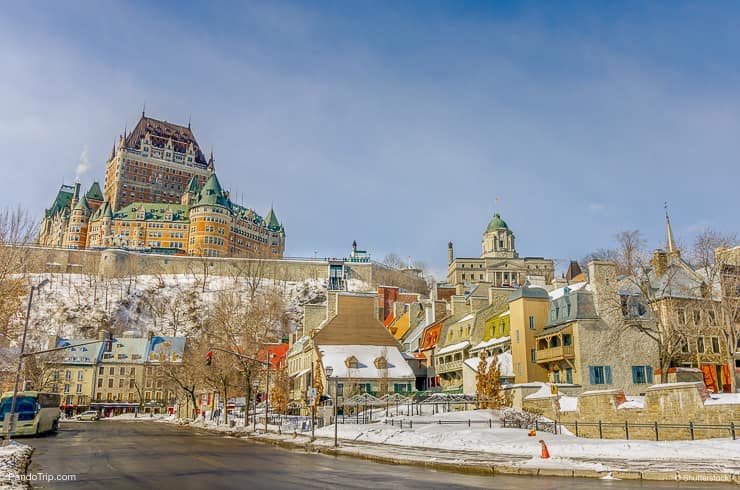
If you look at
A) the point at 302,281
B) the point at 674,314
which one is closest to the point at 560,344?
the point at 674,314

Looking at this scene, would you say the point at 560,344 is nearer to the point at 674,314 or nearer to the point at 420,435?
the point at 674,314

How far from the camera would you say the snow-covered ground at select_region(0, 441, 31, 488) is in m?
14.8

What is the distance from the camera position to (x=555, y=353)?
4241cm

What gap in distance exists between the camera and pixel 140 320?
468 feet

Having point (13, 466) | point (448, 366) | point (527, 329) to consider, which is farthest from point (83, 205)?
point (13, 466)

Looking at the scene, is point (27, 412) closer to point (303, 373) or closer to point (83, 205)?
point (303, 373)

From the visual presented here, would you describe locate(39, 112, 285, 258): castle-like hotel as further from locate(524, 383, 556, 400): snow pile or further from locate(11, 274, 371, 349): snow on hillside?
locate(524, 383, 556, 400): snow pile

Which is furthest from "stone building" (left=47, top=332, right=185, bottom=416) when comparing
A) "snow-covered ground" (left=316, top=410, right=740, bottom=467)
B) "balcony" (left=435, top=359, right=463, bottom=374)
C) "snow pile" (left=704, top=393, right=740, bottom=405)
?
"snow pile" (left=704, top=393, right=740, bottom=405)

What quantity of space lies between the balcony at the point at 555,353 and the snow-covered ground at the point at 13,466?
105 ft

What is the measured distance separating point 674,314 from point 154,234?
154769 mm

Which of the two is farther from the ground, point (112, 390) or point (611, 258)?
point (611, 258)

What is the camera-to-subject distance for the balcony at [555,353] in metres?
41.3

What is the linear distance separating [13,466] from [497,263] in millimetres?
150469

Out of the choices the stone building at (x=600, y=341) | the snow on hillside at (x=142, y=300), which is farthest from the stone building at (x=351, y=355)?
the snow on hillside at (x=142, y=300)
